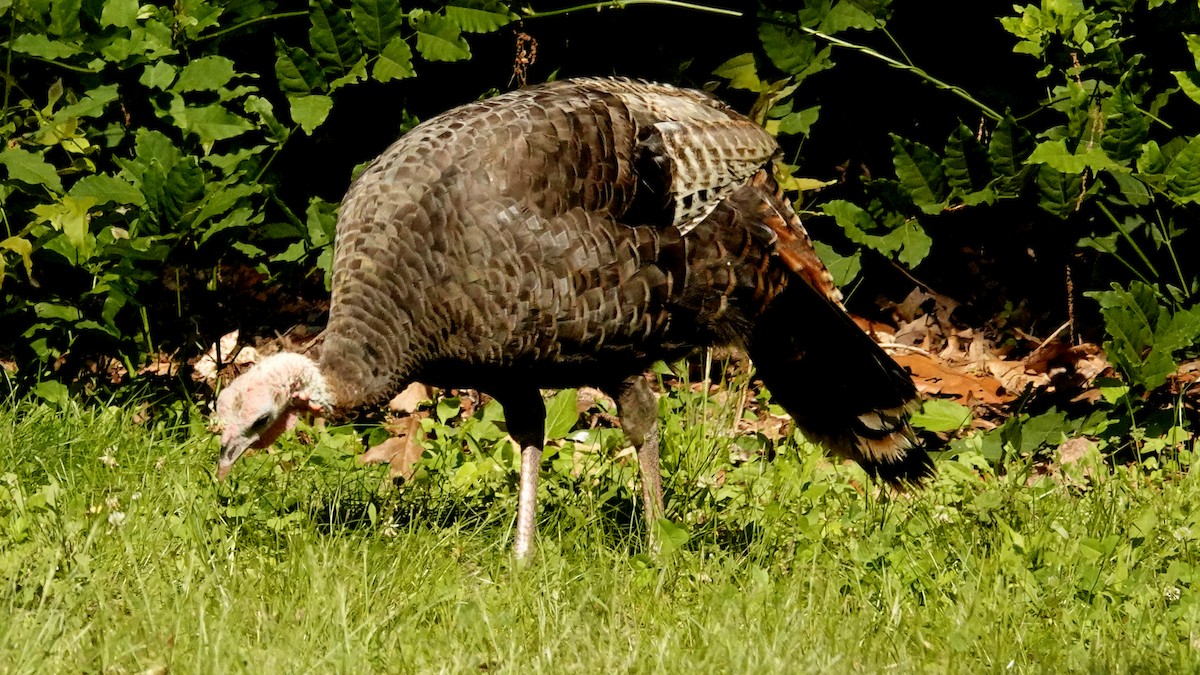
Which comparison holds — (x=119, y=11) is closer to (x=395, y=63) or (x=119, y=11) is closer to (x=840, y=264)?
(x=395, y=63)

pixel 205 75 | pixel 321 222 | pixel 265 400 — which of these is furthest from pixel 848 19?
pixel 265 400

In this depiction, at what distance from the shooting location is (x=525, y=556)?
4578 millimetres

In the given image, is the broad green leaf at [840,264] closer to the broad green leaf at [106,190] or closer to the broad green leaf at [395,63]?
the broad green leaf at [395,63]

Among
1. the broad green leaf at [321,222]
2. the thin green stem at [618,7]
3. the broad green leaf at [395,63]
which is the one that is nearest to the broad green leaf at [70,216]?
the broad green leaf at [321,222]

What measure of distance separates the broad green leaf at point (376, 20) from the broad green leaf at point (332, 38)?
0.04 m

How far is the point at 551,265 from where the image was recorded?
4.46 meters

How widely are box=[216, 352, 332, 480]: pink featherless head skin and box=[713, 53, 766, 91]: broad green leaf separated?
2.29m

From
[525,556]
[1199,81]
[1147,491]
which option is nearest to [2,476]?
[525,556]

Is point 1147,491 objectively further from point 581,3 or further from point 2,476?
point 2,476

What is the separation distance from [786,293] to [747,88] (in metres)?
1.27

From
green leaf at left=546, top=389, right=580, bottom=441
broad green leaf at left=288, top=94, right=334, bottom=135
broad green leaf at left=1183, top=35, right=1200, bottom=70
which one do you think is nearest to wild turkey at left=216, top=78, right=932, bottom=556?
green leaf at left=546, top=389, right=580, bottom=441

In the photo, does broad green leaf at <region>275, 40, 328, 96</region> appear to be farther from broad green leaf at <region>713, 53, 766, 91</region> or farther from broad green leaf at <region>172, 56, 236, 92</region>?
broad green leaf at <region>713, 53, 766, 91</region>

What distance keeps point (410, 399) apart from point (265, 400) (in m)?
1.84

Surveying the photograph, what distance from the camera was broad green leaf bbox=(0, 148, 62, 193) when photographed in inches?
211
